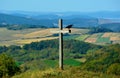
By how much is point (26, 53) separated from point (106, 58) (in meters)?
63.9

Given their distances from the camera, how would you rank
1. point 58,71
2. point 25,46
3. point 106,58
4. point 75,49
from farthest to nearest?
point 25,46
point 75,49
point 106,58
point 58,71

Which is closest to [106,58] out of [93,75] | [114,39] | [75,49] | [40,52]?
[75,49]

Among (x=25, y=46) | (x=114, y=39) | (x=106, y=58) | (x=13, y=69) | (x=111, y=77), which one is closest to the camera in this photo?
(x=111, y=77)

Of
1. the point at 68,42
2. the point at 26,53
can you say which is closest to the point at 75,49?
the point at 68,42

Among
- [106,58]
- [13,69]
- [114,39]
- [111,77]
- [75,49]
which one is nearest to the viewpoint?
[111,77]

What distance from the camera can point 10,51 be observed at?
503 ft

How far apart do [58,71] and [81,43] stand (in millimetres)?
141763

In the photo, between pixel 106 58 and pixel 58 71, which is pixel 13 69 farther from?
pixel 106 58

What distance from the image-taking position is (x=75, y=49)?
149375mm

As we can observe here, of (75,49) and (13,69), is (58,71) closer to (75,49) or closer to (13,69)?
(13,69)

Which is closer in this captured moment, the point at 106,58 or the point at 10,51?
the point at 106,58

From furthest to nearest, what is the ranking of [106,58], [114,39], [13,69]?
[114,39] → [106,58] → [13,69]

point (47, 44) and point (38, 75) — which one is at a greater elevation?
point (38, 75)

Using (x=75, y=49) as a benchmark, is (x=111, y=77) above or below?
above
